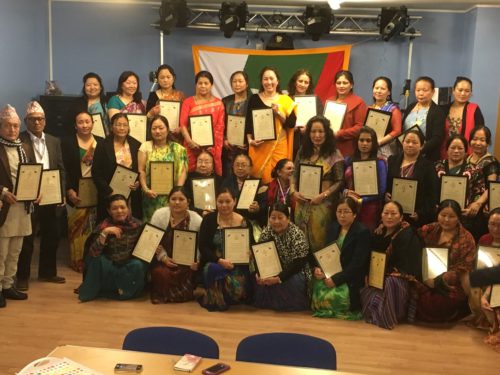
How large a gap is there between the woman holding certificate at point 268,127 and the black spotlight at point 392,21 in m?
2.72

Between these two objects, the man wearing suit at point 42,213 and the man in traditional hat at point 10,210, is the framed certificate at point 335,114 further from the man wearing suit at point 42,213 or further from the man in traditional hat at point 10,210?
the man in traditional hat at point 10,210

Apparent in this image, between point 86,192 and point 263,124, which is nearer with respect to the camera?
point 263,124

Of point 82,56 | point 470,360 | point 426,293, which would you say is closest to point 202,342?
point 470,360

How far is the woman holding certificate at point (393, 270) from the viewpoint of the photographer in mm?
4602

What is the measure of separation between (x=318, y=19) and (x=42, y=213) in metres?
4.30

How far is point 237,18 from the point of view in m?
7.66

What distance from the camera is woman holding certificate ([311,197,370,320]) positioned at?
475 centimetres

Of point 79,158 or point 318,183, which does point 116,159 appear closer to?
point 79,158

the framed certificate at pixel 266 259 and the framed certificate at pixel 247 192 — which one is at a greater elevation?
the framed certificate at pixel 247 192

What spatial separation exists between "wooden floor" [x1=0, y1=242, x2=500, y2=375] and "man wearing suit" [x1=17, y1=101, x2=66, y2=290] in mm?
299

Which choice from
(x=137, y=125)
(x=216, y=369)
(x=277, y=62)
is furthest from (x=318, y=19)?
(x=216, y=369)

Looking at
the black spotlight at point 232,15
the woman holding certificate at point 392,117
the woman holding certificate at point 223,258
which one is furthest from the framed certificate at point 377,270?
the black spotlight at point 232,15

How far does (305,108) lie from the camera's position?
18.2ft

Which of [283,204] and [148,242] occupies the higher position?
[283,204]
